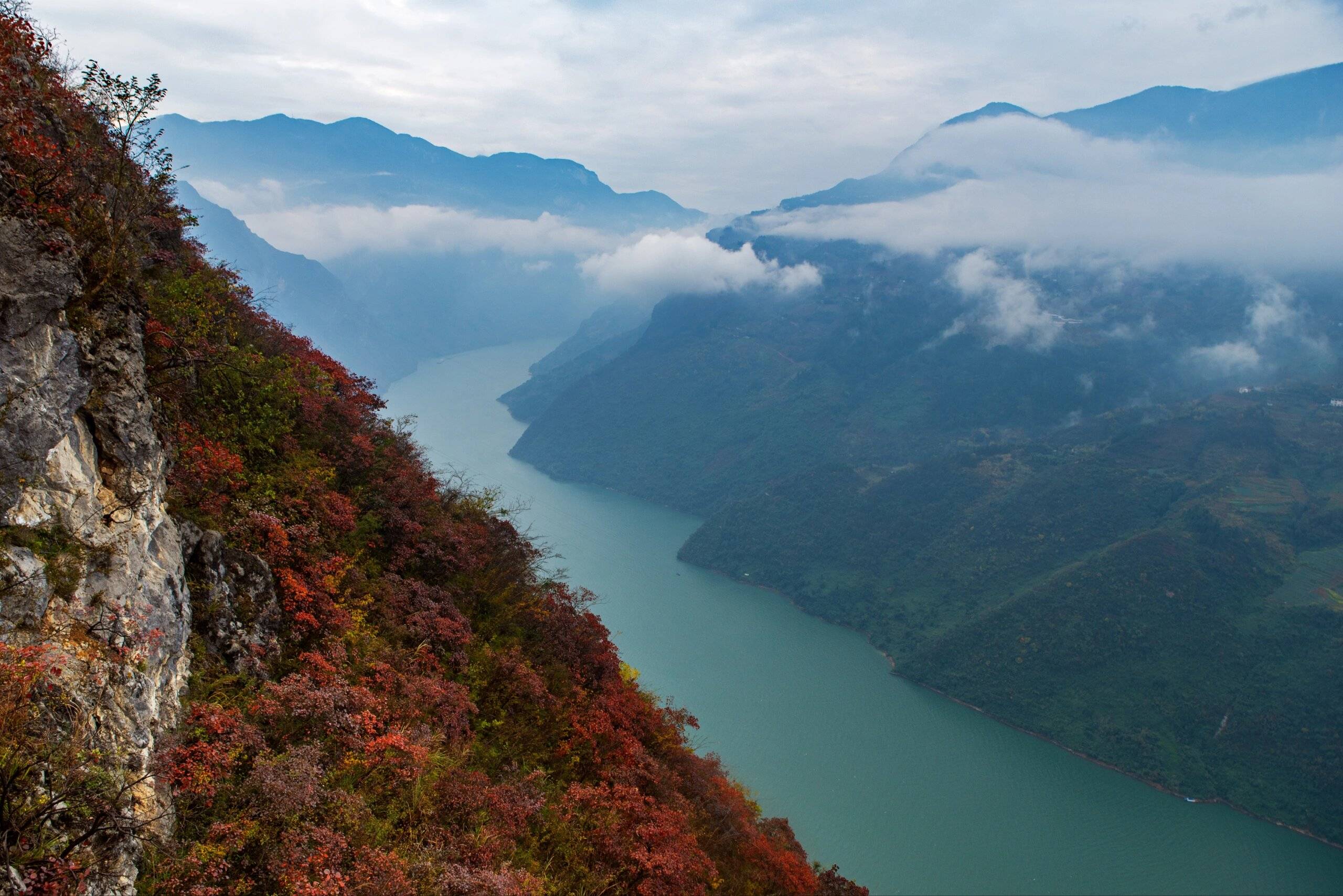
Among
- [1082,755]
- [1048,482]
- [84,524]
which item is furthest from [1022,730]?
[84,524]

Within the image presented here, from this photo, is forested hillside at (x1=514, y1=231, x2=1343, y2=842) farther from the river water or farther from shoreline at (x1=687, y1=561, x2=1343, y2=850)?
the river water

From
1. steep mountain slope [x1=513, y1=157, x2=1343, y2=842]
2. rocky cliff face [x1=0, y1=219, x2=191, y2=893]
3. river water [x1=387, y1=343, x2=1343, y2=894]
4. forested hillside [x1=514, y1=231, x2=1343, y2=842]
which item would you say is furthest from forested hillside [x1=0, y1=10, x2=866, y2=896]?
steep mountain slope [x1=513, y1=157, x2=1343, y2=842]

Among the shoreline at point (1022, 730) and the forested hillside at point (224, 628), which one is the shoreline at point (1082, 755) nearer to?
the shoreline at point (1022, 730)

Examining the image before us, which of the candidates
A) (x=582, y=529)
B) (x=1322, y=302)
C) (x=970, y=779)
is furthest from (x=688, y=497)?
(x=1322, y=302)

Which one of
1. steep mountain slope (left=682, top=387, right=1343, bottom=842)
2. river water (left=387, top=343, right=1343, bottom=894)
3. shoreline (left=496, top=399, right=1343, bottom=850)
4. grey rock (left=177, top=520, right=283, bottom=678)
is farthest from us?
steep mountain slope (left=682, top=387, right=1343, bottom=842)

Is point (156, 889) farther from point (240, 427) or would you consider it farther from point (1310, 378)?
point (1310, 378)
